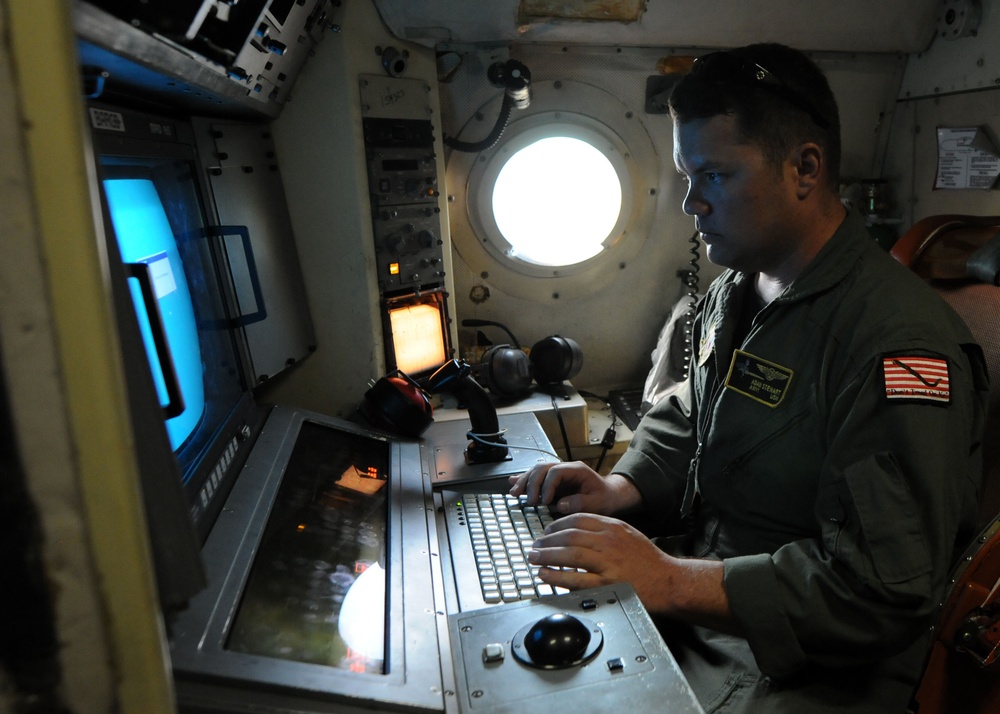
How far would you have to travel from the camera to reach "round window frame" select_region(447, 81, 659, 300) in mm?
2469

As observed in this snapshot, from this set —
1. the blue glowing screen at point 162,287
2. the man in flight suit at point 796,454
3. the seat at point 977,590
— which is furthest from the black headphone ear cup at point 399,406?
the seat at point 977,590

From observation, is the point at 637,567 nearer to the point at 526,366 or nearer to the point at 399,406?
the point at 399,406

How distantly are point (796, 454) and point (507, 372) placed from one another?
1050 millimetres

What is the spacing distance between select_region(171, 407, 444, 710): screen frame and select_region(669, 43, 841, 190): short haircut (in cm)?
99

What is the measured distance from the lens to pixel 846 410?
125 cm

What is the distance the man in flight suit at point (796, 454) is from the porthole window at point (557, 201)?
1044 millimetres

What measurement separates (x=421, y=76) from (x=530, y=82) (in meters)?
0.45

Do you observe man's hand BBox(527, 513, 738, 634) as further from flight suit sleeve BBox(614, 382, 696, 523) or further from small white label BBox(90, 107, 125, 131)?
small white label BBox(90, 107, 125, 131)

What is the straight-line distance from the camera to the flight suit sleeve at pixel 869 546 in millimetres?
1137

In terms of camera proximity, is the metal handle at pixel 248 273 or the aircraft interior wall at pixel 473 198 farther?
the aircraft interior wall at pixel 473 198

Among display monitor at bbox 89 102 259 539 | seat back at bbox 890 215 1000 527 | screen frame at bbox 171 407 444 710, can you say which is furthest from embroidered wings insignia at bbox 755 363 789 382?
display monitor at bbox 89 102 259 539

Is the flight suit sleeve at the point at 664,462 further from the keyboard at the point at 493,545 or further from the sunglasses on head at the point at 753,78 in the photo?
the sunglasses on head at the point at 753,78

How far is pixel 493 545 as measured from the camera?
1.35m

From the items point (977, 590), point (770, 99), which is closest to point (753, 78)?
point (770, 99)
